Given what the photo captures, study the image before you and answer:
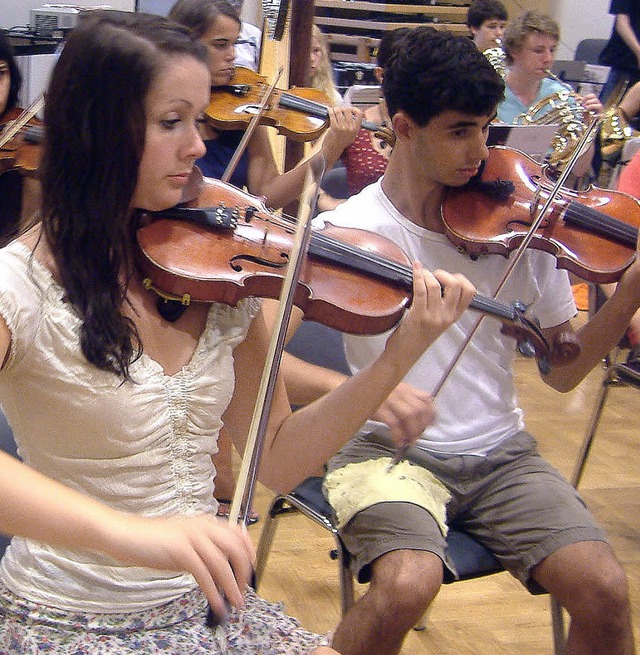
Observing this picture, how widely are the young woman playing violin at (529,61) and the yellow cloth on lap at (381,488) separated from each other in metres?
2.21

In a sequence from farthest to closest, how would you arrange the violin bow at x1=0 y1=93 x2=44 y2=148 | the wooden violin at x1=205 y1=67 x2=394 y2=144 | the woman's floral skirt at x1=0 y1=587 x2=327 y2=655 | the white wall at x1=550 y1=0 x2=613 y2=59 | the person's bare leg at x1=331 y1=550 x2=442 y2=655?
1. the white wall at x1=550 y1=0 x2=613 y2=59
2. the wooden violin at x1=205 y1=67 x2=394 y2=144
3. the violin bow at x1=0 y1=93 x2=44 y2=148
4. the person's bare leg at x1=331 y1=550 x2=442 y2=655
5. the woman's floral skirt at x1=0 y1=587 x2=327 y2=655

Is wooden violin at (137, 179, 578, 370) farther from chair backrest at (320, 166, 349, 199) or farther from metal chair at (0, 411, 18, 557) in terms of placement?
chair backrest at (320, 166, 349, 199)

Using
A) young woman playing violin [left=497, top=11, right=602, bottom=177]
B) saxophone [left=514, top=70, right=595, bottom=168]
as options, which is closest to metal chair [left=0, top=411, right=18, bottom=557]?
saxophone [left=514, top=70, right=595, bottom=168]

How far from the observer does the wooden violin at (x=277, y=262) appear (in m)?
1.05

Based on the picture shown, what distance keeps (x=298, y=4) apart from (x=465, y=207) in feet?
4.23

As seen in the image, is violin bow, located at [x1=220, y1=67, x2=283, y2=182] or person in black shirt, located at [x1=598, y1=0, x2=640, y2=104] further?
person in black shirt, located at [x1=598, y1=0, x2=640, y2=104]

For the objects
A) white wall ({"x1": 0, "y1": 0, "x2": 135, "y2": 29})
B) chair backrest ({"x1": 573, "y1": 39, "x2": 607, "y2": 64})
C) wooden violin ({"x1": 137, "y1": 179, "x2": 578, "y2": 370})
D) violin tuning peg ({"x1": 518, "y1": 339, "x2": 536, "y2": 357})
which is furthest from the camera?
chair backrest ({"x1": 573, "y1": 39, "x2": 607, "y2": 64})

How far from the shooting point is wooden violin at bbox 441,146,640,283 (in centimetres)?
144

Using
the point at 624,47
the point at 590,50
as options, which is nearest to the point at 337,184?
the point at 624,47

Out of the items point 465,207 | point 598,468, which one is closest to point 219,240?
point 465,207

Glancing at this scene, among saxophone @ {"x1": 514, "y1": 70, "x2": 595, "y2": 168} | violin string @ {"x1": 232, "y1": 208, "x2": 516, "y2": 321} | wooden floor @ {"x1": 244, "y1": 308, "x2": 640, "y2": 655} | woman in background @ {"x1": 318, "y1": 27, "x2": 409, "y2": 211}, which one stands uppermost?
violin string @ {"x1": 232, "y1": 208, "x2": 516, "y2": 321}

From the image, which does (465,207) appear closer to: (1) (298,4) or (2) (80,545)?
(2) (80,545)

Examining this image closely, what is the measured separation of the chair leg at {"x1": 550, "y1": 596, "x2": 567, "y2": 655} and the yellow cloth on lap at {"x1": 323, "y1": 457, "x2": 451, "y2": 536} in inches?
9.1

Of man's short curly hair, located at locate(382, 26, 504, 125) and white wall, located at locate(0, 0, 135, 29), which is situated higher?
man's short curly hair, located at locate(382, 26, 504, 125)
